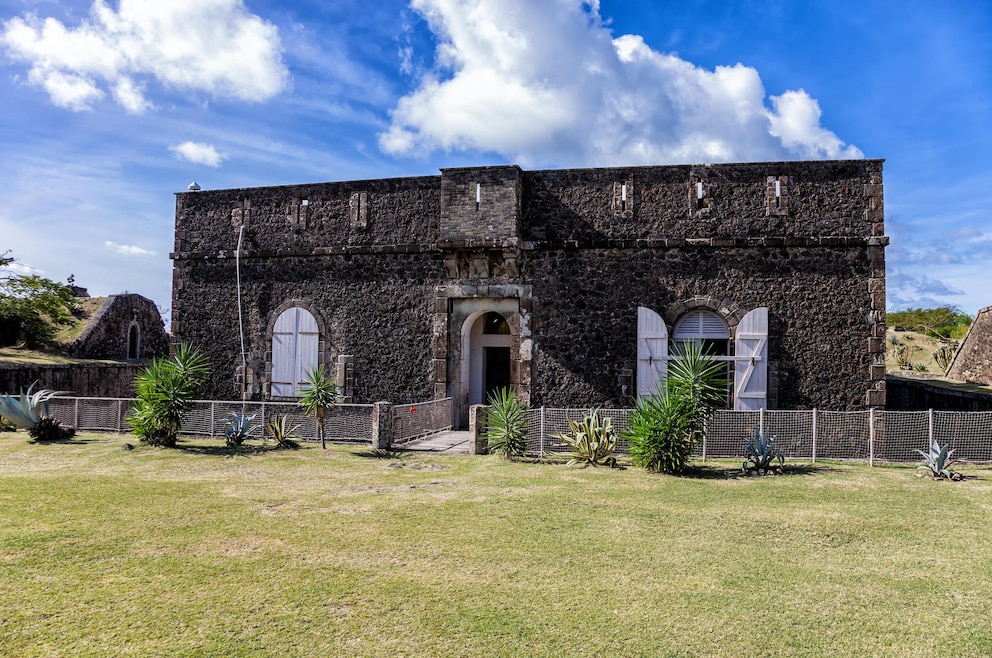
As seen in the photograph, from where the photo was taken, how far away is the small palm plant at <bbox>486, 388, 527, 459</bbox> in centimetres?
1108

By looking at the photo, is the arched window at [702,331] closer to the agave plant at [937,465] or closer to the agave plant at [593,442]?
the agave plant at [593,442]

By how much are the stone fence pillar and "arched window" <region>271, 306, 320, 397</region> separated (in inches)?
160

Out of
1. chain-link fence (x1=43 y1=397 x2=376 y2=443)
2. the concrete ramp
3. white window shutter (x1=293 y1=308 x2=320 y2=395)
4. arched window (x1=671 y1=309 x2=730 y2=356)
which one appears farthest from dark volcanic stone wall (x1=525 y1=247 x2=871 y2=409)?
white window shutter (x1=293 y1=308 x2=320 y2=395)

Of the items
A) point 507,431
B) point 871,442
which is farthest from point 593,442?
point 871,442

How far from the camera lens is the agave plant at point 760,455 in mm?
9984

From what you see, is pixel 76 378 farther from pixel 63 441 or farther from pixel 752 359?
pixel 752 359

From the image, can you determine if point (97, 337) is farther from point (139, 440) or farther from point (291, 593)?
point (291, 593)

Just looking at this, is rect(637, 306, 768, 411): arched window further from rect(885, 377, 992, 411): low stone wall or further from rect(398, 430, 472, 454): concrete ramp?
rect(398, 430, 472, 454): concrete ramp

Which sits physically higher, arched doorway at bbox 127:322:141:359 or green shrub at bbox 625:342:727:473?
arched doorway at bbox 127:322:141:359

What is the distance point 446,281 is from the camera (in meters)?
14.4

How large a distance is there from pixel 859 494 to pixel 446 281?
28.8 ft

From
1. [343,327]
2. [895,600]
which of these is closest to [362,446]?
[343,327]

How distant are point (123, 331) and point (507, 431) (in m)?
20.6

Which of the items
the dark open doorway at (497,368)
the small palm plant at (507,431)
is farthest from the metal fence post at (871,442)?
the dark open doorway at (497,368)
